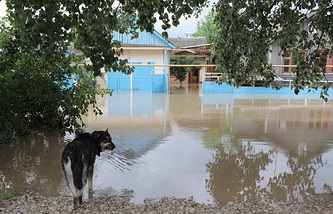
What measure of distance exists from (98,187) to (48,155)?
234 cm

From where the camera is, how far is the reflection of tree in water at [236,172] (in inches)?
199

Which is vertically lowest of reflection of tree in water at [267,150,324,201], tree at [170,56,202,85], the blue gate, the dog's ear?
reflection of tree in water at [267,150,324,201]

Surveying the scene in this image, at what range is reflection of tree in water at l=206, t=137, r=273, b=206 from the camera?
5062mm

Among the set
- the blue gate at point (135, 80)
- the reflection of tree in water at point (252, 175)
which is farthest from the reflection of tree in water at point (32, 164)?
the blue gate at point (135, 80)

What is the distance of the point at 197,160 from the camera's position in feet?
21.9

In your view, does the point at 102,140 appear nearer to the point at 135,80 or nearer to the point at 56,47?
the point at 56,47

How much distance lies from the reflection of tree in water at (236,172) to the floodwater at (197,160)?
2 centimetres

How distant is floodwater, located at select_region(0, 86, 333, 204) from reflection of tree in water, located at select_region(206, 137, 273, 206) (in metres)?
0.02

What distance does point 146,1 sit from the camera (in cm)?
310

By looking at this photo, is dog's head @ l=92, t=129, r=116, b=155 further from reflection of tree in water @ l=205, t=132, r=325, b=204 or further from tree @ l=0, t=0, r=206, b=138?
reflection of tree in water @ l=205, t=132, r=325, b=204

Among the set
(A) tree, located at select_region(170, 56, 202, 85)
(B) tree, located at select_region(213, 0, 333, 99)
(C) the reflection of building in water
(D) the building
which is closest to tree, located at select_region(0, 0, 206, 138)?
(B) tree, located at select_region(213, 0, 333, 99)

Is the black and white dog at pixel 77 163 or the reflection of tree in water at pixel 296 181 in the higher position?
the black and white dog at pixel 77 163

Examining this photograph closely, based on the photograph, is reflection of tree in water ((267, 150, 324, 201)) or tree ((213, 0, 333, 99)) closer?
tree ((213, 0, 333, 99))

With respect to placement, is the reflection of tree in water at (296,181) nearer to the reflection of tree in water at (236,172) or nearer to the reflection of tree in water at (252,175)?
the reflection of tree in water at (252,175)
